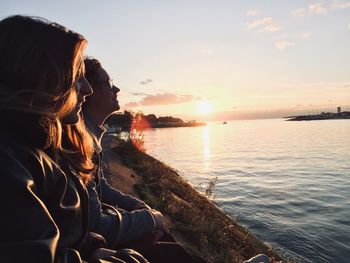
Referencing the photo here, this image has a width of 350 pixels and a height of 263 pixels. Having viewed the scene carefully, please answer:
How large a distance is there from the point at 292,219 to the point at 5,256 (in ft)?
41.5

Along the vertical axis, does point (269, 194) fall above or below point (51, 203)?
below

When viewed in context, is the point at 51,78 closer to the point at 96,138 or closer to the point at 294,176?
the point at 96,138

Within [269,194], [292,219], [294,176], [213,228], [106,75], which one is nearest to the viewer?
[106,75]

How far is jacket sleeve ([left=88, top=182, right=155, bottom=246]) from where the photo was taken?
279cm

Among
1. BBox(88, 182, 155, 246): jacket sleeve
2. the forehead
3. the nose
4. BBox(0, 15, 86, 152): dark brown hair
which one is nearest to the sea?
BBox(88, 182, 155, 246): jacket sleeve

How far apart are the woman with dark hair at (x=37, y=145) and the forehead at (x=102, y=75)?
197 centimetres

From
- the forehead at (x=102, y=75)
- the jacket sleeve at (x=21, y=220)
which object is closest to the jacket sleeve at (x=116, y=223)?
the jacket sleeve at (x=21, y=220)

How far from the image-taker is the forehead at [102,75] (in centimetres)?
407

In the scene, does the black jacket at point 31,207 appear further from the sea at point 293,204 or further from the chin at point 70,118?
the sea at point 293,204

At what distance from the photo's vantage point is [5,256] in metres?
1.43

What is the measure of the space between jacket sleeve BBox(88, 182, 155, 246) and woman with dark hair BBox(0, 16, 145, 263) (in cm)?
70

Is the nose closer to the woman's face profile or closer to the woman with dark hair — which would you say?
the woman's face profile

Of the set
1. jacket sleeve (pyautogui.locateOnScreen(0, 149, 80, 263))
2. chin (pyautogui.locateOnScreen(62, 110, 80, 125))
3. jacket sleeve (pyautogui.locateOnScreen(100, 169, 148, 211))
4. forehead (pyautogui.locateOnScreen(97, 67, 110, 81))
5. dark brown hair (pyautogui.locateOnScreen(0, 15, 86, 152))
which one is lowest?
jacket sleeve (pyautogui.locateOnScreen(100, 169, 148, 211))

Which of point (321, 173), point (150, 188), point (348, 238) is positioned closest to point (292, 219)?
point (348, 238)
